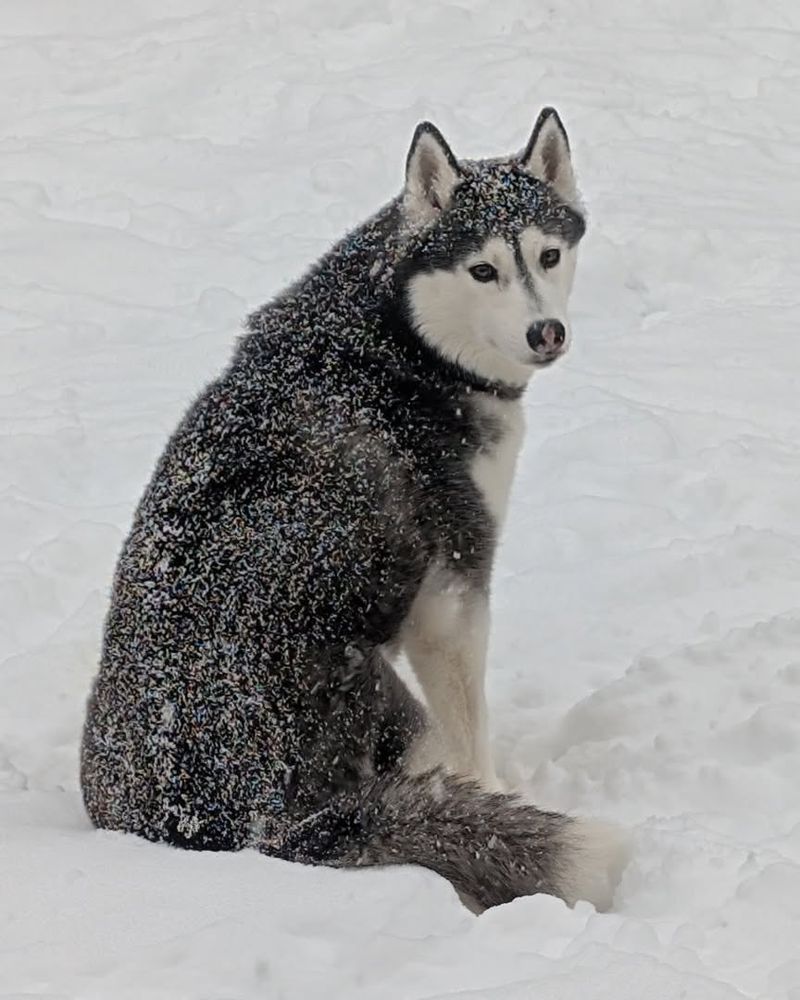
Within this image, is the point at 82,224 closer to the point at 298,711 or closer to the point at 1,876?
the point at 298,711

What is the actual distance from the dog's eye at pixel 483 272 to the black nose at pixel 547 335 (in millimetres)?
206

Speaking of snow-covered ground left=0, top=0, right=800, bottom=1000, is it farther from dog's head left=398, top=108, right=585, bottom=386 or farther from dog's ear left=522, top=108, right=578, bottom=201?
dog's ear left=522, top=108, right=578, bottom=201

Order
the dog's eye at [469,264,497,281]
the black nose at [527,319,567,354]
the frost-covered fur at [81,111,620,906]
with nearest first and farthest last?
the frost-covered fur at [81,111,620,906] → the black nose at [527,319,567,354] → the dog's eye at [469,264,497,281]

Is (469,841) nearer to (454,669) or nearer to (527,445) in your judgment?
(454,669)

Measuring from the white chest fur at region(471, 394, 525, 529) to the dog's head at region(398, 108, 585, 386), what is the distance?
8 centimetres

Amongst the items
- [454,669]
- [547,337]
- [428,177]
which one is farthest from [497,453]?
[428,177]

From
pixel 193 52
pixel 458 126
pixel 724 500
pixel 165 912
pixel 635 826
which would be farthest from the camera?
pixel 193 52

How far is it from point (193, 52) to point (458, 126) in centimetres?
206

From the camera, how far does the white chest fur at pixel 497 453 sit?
3.93 metres

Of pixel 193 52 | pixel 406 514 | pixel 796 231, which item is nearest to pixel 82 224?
pixel 193 52

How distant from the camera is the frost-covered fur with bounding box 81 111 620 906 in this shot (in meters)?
3.38

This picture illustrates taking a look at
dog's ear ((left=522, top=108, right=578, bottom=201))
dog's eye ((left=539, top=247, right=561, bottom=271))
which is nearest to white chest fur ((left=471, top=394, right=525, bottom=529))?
dog's eye ((left=539, top=247, right=561, bottom=271))

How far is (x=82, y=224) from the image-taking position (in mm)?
8070

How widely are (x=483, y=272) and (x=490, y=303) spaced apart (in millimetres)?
87
